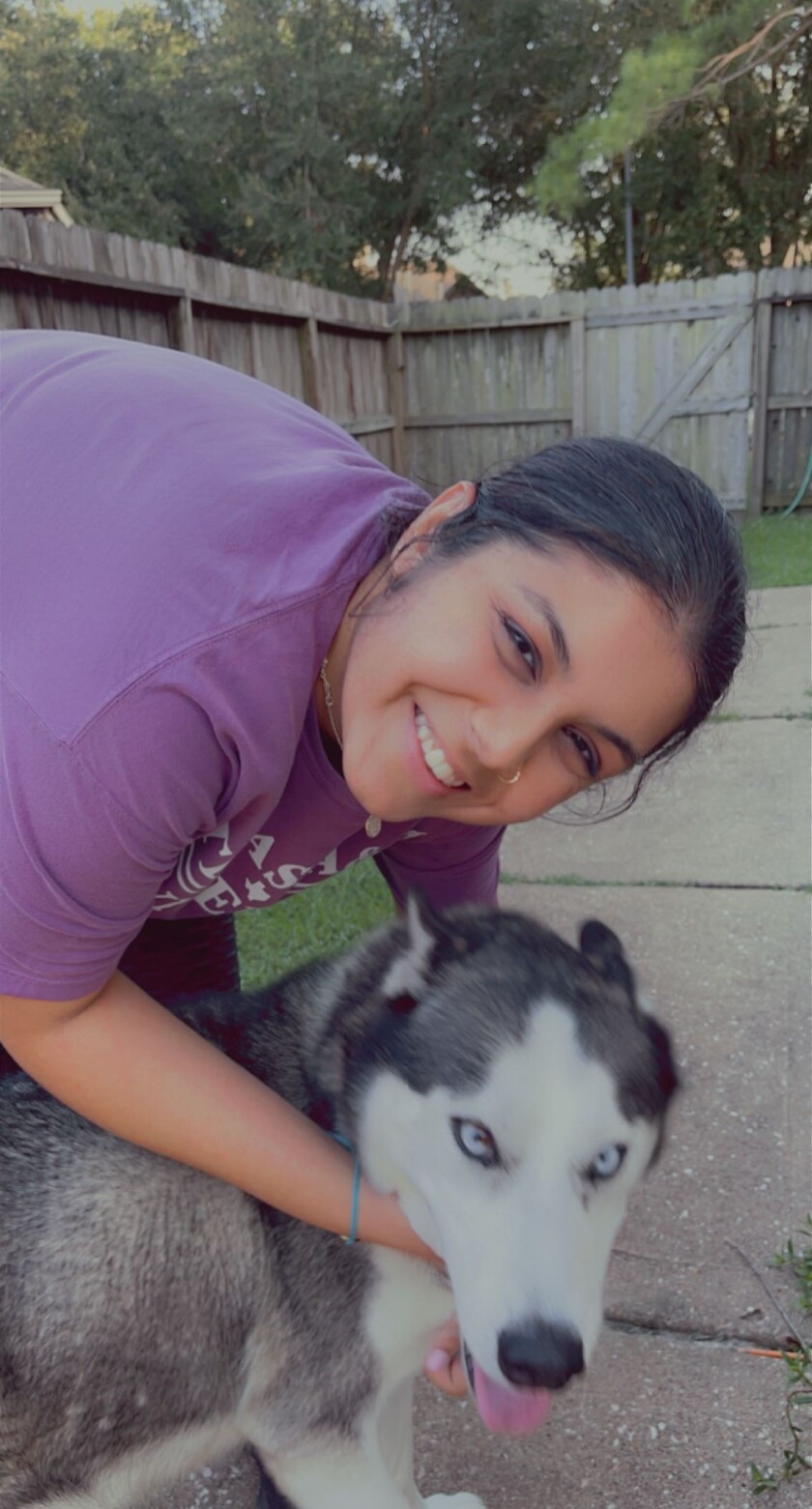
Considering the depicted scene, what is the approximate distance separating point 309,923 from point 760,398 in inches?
360

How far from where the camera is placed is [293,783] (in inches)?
69.1

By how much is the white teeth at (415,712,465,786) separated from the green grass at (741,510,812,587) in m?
6.12

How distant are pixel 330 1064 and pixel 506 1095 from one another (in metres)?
0.45

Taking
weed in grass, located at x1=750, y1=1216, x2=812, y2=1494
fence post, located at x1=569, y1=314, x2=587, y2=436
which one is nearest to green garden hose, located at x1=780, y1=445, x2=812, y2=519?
fence post, located at x1=569, y1=314, x2=587, y2=436

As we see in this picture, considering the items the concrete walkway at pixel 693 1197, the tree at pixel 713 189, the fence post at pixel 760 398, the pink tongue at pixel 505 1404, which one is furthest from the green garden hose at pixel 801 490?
the pink tongue at pixel 505 1404

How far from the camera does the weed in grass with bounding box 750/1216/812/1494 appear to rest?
6.11ft

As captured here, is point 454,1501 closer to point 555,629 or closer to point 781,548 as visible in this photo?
point 555,629

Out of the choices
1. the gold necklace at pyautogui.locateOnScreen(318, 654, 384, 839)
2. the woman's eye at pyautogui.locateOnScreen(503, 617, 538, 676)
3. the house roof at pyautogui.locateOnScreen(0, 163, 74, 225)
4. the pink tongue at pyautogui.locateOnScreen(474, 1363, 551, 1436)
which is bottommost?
the pink tongue at pyautogui.locateOnScreen(474, 1363, 551, 1436)

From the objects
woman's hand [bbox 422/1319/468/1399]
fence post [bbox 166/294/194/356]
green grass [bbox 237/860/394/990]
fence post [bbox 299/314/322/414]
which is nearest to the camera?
woman's hand [bbox 422/1319/468/1399]

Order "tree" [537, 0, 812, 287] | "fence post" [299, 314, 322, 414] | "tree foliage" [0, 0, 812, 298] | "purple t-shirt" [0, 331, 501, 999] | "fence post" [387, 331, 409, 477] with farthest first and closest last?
1. "tree foliage" [0, 0, 812, 298]
2. "tree" [537, 0, 812, 287]
3. "fence post" [387, 331, 409, 477]
4. "fence post" [299, 314, 322, 414]
5. "purple t-shirt" [0, 331, 501, 999]

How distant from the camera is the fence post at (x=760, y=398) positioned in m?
10.7

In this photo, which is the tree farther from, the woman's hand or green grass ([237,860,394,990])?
the woman's hand

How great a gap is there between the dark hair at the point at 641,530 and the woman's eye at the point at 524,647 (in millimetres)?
122

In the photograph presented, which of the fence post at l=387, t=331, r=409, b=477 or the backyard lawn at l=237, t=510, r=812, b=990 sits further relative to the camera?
the fence post at l=387, t=331, r=409, b=477
